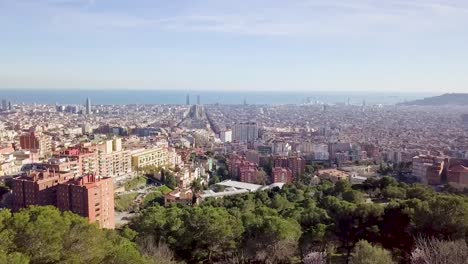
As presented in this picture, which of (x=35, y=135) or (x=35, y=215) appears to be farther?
(x=35, y=135)

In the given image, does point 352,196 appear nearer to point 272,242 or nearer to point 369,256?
point 272,242

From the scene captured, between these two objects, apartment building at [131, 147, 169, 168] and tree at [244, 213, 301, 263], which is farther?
apartment building at [131, 147, 169, 168]

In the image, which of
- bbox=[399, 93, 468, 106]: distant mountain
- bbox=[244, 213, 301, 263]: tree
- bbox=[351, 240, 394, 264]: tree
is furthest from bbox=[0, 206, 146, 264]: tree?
bbox=[399, 93, 468, 106]: distant mountain

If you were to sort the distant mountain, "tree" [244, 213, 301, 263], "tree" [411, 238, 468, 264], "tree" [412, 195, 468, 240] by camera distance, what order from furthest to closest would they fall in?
the distant mountain
"tree" [244, 213, 301, 263]
"tree" [412, 195, 468, 240]
"tree" [411, 238, 468, 264]

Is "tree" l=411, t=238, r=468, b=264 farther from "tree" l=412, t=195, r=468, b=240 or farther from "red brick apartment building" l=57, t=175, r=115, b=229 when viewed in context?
"red brick apartment building" l=57, t=175, r=115, b=229

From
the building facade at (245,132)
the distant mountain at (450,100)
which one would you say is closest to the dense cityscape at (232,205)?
the building facade at (245,132)

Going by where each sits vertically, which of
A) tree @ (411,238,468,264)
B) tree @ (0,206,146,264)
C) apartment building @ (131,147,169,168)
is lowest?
apartment building @ (131,147,169,168)

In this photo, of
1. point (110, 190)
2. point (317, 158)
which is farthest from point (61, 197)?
point (317, 158)

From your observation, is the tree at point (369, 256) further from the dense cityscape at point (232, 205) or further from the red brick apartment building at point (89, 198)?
the red brick apartment building at point (89, 198)

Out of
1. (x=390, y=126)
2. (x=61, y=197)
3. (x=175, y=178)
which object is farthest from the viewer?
(x=390, y=126)

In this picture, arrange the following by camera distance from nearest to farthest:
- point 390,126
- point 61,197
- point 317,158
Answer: point 61,197
point 317,158
point 390,126

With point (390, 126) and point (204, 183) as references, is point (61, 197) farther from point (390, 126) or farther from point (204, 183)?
point (390, 126)
